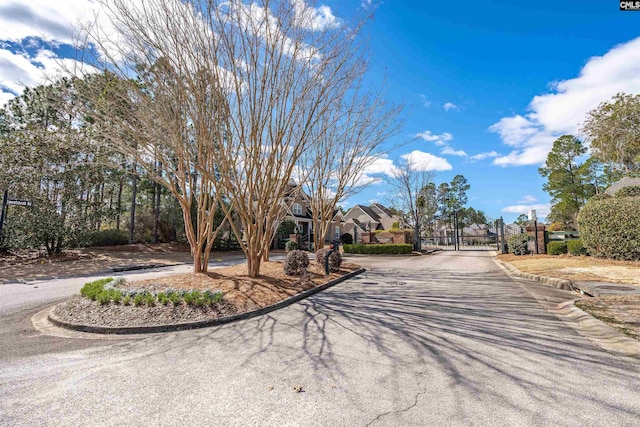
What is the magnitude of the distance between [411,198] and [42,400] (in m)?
30.2

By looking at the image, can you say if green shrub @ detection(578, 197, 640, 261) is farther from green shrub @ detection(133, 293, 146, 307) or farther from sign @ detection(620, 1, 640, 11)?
green shrub @ detection(133, 293, 146, 307)

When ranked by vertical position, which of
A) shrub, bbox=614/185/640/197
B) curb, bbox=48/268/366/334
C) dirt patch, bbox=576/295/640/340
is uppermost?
shrub, bbox=614/185/640/197

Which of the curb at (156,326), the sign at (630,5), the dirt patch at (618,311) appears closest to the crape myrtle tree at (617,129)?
the sign at (630,5)

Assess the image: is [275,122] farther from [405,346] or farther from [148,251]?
[148,251]

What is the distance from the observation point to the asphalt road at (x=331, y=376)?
251 cm

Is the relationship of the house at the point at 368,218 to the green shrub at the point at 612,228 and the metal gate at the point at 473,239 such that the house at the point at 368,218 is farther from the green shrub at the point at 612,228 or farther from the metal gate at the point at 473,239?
the green shrub at the point at 612,228

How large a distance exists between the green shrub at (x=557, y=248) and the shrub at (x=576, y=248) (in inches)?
32.1

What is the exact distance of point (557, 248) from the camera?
18.7m

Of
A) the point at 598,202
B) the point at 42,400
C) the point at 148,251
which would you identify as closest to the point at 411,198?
the point at 598,202

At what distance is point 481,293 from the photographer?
790 cm

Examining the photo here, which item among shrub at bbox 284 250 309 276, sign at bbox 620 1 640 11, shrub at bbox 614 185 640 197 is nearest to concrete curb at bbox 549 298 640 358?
shrub at bbox 284 250 309 276

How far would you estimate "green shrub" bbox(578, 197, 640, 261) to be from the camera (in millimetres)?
12648

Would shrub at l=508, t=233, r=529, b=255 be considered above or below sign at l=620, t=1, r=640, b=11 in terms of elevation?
below

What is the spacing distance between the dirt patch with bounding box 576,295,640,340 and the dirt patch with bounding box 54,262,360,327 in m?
5.73
